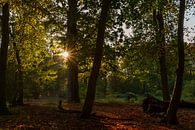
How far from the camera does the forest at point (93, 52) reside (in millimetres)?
18000

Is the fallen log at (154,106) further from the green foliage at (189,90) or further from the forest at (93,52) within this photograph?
the green foliage at (189,90)

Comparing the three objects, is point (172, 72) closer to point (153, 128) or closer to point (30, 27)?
point (30, 27)

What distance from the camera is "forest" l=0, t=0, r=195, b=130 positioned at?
18.0 metres

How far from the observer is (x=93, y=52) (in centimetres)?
2788

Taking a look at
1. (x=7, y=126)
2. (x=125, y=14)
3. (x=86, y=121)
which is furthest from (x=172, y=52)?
(x=7, y=126)

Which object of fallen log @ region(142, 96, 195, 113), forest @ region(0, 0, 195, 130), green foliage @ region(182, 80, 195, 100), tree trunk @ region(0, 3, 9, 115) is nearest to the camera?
forest @ region(0, 0, 195, 130)

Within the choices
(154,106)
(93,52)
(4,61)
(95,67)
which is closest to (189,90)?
(93,52)

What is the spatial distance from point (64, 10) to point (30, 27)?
3.80m

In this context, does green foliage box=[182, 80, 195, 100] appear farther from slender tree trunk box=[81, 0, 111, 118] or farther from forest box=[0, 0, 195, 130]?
slender tree trunk box=[81, 0, 111, 118]

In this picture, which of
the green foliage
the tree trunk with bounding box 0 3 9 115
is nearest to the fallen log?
the tree trunk with bounding box 0 3 9 115

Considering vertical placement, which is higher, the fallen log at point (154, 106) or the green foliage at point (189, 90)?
the green foliage at point (189, 90)

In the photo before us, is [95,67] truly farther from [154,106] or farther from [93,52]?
[93,52]

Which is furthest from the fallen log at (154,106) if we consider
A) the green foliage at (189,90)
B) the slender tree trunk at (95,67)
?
the green foliage at (189,90)

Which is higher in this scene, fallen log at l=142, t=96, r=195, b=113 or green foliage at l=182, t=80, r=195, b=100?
green foliage at l=182, t=80, r=195, b=100
